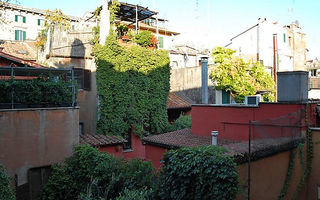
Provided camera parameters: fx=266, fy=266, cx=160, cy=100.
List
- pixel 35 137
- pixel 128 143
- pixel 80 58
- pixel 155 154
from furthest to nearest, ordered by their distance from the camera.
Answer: pixel 80 58 < pixel 128 143 < pixel 155 154 < pixel 35 137

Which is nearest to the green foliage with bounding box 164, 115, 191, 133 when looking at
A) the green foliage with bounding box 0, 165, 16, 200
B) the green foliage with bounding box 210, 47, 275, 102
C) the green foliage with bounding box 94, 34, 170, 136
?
the green foliage with bounding box 94, 34, 170, 136

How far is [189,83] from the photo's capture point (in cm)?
2098

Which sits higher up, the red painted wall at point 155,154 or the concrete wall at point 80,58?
the concrete wall at point 80,58

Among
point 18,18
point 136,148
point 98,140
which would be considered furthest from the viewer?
point 18,18

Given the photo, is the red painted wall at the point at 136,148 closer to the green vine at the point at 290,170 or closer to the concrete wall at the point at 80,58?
the concrete wall at the point at 80,58

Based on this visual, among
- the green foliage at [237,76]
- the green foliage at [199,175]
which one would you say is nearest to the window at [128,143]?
the green foliage at [237,76]

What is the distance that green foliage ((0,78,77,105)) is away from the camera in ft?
29.5

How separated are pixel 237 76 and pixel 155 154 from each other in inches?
390

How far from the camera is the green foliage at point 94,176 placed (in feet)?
24.8

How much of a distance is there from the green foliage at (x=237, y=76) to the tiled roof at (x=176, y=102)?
2577 mm

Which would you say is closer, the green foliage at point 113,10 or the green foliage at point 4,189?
the green foliage at point 4,189

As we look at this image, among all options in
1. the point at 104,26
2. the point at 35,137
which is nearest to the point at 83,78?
the point at 104,26

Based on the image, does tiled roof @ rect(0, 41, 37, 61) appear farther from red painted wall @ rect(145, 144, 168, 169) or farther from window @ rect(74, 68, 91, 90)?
red painted wall @ rect(145, 144, 168, 169)

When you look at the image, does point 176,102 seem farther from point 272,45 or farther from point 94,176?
point 272,45
